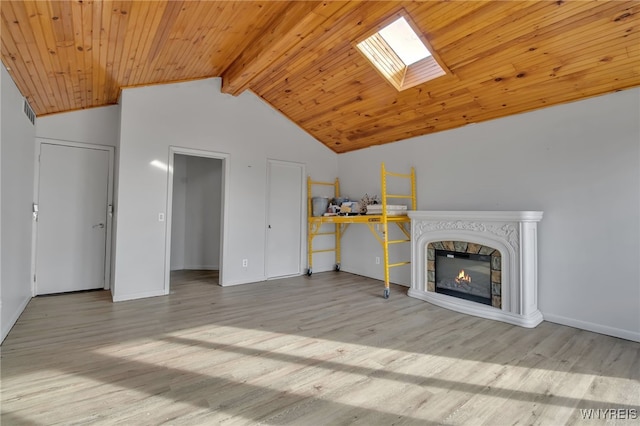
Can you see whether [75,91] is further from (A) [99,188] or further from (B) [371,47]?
(B) [371,47]

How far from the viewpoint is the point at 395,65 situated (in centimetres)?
346

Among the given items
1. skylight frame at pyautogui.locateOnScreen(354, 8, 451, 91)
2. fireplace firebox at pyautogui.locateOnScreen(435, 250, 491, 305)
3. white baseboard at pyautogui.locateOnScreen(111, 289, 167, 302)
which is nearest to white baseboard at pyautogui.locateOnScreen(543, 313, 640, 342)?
fireplace firebox at pyautogui.locateOnScreen(435, 250, 491, 305)

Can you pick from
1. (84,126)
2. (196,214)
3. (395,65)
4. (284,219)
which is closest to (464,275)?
(395,65)

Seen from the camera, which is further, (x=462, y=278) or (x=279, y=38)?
(x=462, y=278)

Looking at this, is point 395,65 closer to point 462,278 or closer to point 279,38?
point 279,38

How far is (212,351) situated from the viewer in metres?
2.30

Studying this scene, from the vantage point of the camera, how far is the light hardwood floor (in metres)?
1.60

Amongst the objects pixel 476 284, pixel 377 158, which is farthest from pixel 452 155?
pixel 476 284

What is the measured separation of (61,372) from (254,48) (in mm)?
3385

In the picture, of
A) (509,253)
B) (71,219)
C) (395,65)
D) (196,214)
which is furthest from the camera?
(196,214)

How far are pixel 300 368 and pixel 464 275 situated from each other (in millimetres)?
2358

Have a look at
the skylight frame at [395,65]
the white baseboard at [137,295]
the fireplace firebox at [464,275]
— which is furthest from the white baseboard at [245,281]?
the skylight frame at [395,65]

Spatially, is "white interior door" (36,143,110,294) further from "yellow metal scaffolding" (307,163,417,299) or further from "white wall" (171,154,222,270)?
"yellow metal scaffolding" (307,163,417,299)

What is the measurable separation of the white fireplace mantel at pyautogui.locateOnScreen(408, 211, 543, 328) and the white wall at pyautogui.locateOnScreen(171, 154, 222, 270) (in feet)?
14.3
